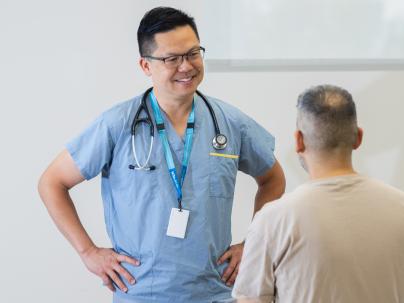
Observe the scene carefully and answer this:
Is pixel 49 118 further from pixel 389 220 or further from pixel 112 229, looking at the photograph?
pixel 389 220

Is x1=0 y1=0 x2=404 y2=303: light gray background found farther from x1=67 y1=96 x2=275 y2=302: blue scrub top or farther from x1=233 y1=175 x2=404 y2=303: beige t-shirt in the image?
x1=233 y1=175 x2=404 y2=303: beige t-shirt

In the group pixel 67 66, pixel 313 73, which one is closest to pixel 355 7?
pixel 313 73

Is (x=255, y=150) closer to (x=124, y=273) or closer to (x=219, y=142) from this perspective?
(x=219, y=142)

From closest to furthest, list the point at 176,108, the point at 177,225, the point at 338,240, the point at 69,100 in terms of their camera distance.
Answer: the point at 338,240
the point at 177,225
the point at 176,108
the point at 69,100

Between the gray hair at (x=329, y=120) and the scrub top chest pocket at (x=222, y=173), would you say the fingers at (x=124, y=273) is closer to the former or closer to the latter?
the scrub top chest pocket at (x=222, y=173)

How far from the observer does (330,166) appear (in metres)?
1.05

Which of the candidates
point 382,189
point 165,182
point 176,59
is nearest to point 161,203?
point 165,182

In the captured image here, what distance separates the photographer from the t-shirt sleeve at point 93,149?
5.10ft

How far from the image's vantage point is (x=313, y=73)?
7.61 feet

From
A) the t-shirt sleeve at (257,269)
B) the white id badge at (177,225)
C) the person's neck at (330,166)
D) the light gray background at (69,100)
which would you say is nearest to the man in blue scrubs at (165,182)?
the white id badge at (177,225)

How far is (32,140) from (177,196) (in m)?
0.97

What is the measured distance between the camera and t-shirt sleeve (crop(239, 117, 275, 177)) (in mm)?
1667

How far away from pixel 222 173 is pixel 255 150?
0.57ft

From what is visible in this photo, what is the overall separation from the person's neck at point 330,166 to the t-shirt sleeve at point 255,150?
612mm
